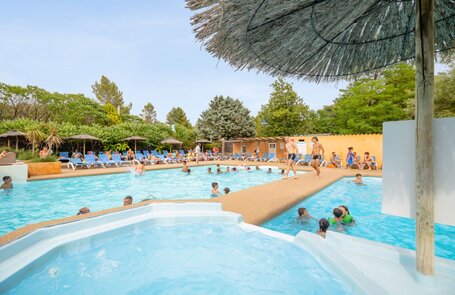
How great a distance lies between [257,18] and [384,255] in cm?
284

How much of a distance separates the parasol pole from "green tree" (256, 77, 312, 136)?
25876mm

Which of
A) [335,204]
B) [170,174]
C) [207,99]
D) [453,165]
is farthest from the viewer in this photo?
[207,99]

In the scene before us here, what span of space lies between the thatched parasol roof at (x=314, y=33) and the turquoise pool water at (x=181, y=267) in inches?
108

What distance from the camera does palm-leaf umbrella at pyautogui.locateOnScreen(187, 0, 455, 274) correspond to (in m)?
1.84

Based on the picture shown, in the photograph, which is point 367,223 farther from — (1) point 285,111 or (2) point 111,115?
(2) point 111,115

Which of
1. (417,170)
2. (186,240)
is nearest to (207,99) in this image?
(186,240)

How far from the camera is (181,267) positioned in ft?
10.8

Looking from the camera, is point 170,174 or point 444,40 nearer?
point 444,40

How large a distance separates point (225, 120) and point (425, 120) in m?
27.6

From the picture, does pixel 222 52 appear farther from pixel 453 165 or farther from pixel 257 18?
pixel 453 165

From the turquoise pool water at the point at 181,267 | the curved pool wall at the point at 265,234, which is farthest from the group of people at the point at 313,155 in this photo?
the turquoise pool water at the point at 181,267

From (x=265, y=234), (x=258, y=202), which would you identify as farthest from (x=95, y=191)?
(x=265, y=234)

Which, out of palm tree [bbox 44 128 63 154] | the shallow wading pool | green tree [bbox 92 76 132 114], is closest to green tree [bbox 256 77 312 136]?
palm tree [bbox 44 128 63 154]

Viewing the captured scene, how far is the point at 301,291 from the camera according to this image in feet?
9.16
